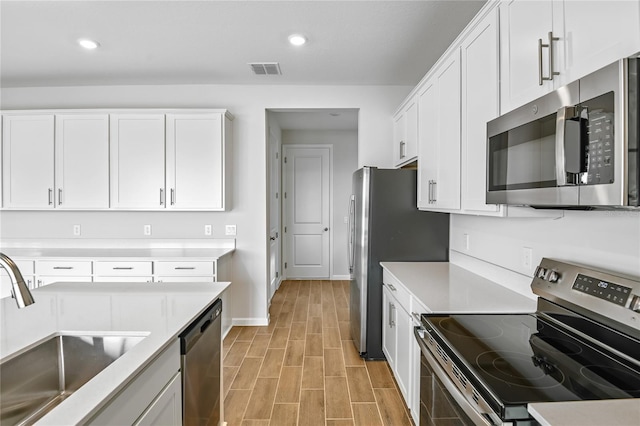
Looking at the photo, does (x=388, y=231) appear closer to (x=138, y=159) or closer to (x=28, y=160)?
(x=138, y=159)

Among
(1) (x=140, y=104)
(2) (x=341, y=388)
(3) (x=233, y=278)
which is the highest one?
(1) (x=140, y=104)

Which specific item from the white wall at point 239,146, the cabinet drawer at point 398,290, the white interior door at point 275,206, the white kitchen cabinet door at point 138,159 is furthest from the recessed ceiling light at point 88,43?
the cabinet drawer at point 398,290

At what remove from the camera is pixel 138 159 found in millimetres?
3455

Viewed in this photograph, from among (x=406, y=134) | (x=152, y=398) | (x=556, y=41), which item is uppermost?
(x=406, y=134)

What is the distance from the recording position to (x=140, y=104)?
3.73m

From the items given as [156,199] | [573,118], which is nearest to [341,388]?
[573,118]

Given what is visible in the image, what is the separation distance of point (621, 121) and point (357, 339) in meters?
2.63

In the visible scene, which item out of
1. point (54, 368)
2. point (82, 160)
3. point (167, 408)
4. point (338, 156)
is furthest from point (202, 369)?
point (338, 156)

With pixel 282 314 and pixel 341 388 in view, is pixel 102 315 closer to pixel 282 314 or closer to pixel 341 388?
pixel 341 388

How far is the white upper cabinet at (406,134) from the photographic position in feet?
9.57

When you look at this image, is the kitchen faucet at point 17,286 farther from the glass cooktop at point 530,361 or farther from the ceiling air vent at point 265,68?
the ceiling air vent at point 265,68

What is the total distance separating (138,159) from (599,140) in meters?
3.62

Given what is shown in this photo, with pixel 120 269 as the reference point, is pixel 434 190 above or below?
above

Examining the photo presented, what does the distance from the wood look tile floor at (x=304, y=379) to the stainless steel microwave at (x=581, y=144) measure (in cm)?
171
